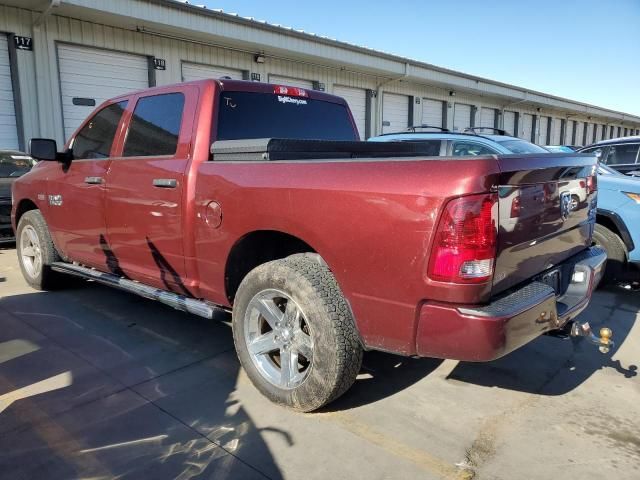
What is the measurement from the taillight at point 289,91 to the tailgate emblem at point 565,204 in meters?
2.20

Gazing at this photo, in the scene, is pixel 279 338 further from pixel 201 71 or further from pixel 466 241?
pixel 201 71

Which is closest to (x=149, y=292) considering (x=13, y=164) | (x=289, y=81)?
(x=13, y=164)

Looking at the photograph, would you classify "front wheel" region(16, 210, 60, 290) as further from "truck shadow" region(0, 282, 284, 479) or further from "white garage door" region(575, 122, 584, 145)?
"white garage door" region(575, 122, 584, 145)

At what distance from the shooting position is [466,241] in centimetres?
218

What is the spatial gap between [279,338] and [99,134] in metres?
2.69

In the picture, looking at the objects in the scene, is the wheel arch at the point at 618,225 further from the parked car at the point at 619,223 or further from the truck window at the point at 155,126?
the truck window at the point at 155,126

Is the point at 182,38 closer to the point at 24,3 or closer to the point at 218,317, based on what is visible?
the point at 24,3

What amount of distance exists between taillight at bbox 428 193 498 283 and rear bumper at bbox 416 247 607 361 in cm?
16

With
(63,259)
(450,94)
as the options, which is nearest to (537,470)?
(63,259)

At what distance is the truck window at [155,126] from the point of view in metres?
3.54

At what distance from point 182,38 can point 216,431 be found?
1192 cm

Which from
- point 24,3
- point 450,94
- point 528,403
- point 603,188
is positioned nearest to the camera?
point 528,403

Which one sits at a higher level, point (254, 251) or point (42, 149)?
point (42, 149)

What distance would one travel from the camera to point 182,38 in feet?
40.8
